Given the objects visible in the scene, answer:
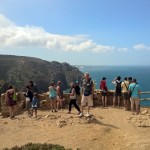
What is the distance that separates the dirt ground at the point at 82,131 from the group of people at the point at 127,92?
Result: 103cm

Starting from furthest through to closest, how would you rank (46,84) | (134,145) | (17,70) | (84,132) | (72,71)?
(72,71) → (17,70) → (46,84) → (84,132) → (134,145)

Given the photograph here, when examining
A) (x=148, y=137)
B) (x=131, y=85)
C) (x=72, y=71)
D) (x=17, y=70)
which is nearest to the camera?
(x=148, y=137)

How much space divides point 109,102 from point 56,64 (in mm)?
Answer: 162535

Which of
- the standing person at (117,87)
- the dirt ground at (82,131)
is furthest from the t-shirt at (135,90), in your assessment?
the standing person at (117,87)

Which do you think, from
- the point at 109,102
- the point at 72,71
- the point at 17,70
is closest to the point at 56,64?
the point at 72,71

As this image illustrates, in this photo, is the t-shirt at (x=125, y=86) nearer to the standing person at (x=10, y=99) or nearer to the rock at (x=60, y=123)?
the rock at (x=60, y=123)

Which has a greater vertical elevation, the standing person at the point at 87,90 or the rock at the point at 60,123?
the standing person at the point at 87,90

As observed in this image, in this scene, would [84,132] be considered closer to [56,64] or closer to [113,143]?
[113,143]

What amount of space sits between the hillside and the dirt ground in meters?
95.8

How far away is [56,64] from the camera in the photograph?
180 m

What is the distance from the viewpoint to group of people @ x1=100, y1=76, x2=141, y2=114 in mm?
15359

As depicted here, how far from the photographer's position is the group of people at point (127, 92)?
15359mm

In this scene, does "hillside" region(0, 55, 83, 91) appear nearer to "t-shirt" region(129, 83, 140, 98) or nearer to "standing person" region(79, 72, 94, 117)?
"t-shirt" region(129, 83, 140, 98)

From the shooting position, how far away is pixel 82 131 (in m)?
12.4
